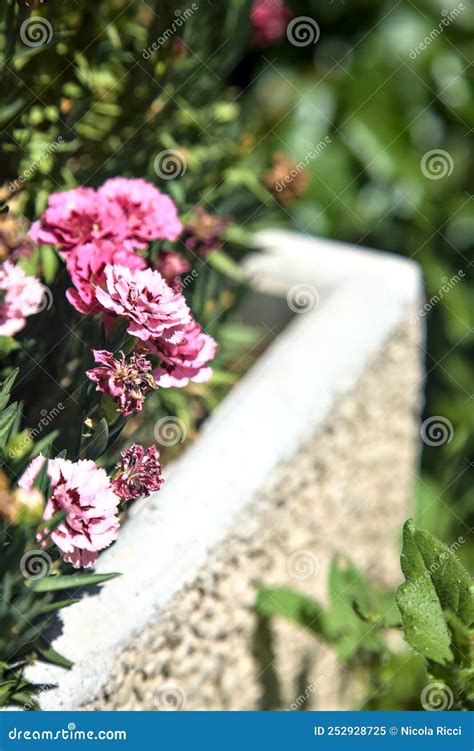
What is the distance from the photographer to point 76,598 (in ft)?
4.29

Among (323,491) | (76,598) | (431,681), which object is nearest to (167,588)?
(76,598)

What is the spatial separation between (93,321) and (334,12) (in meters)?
1.80

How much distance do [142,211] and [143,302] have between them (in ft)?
0.90

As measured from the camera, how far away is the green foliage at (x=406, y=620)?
1.18 metres

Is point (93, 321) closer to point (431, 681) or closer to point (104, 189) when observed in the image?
point (104, 189)

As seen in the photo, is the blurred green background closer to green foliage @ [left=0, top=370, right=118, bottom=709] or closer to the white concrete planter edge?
the white concrete planter edge

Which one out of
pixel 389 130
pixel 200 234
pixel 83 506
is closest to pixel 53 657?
pixel 83 506

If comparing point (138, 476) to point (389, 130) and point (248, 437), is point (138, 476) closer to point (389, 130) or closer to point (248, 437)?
point (248, 437)

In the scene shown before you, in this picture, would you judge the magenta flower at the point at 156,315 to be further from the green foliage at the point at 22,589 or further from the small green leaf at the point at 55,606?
the small green leaf at the point at 55,606

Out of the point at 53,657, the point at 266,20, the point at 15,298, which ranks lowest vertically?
the point at 53,657

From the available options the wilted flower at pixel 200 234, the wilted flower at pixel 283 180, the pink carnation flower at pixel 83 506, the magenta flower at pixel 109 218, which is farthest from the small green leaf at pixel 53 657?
the wilted flower at pixel 283 180

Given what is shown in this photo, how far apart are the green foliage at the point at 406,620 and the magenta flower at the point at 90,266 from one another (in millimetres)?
514

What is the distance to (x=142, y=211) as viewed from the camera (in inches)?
53.5

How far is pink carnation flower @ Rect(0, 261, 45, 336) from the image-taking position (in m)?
1.26
